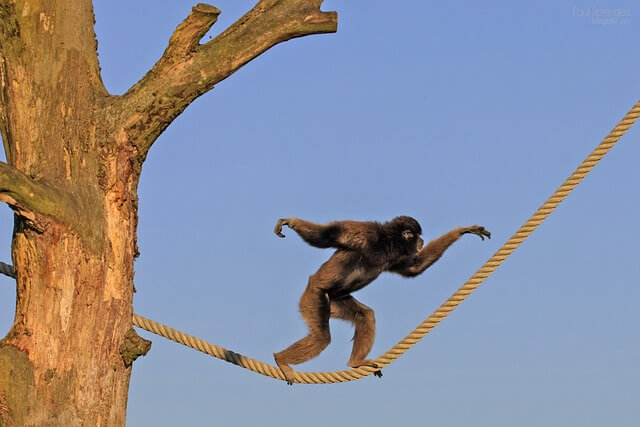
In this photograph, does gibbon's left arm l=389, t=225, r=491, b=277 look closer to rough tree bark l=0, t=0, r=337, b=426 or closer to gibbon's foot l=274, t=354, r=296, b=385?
gibbon's foot l=274, t=354, r=296, b=385

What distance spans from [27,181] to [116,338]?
133 centimetres

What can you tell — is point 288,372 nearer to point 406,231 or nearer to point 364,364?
point 364,364

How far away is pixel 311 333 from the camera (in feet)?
34.0

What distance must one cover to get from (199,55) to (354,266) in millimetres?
4731

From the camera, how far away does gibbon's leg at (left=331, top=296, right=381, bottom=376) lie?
35.4 ft

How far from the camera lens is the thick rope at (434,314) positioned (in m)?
7.21

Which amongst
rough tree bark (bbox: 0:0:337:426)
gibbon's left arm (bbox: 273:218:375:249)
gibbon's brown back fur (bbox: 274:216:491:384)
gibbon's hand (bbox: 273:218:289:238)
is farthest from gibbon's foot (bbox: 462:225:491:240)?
rough tree bark (bbox: 0:0:337:426)

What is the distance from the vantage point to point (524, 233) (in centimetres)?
753

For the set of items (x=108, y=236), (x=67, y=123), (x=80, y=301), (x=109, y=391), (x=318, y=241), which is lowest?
(x=109, y=391)

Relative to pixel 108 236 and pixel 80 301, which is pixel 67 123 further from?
pixel 80 301

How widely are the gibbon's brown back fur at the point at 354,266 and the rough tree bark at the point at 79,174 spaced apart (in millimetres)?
3486

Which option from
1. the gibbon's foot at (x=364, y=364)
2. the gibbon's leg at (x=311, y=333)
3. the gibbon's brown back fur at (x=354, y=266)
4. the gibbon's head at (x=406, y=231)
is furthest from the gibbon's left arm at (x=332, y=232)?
the gibbon's foot at (x=364, y=364)

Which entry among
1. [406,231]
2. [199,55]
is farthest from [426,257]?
[199,55]

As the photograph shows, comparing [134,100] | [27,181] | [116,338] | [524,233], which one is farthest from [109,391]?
[524,233]
